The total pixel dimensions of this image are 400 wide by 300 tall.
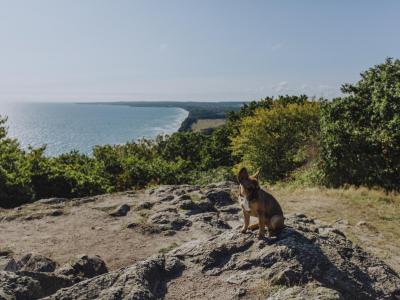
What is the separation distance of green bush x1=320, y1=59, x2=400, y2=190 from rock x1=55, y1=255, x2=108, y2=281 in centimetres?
1979

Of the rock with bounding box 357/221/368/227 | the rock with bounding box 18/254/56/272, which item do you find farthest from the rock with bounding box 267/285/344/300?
the rock with bounding box 357/221/368/227

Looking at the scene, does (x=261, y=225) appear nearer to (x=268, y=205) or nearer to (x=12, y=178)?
(x=268, y=205)

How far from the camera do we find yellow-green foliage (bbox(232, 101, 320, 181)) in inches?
1747

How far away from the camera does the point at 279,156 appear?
45281 mm

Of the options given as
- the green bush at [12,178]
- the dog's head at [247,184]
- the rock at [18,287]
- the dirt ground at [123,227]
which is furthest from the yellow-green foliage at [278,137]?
the rock at [18,287]

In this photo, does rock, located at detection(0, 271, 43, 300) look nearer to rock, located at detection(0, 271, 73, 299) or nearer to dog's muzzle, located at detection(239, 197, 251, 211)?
rock, located at detection(0, 271, 73, 299)

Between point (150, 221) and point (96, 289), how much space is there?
7851 millimetres

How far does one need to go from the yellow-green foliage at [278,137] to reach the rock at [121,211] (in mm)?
28701

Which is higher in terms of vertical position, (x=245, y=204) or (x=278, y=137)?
(x=245, y=204)

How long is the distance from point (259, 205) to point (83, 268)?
4.23 metres

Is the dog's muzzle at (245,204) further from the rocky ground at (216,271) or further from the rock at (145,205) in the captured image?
the rock at (145,205)

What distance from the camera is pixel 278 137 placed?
4500 cm

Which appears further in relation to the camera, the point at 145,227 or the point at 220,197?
the point at 220,197

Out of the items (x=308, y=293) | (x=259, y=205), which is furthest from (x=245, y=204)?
(x=308, y=293)
